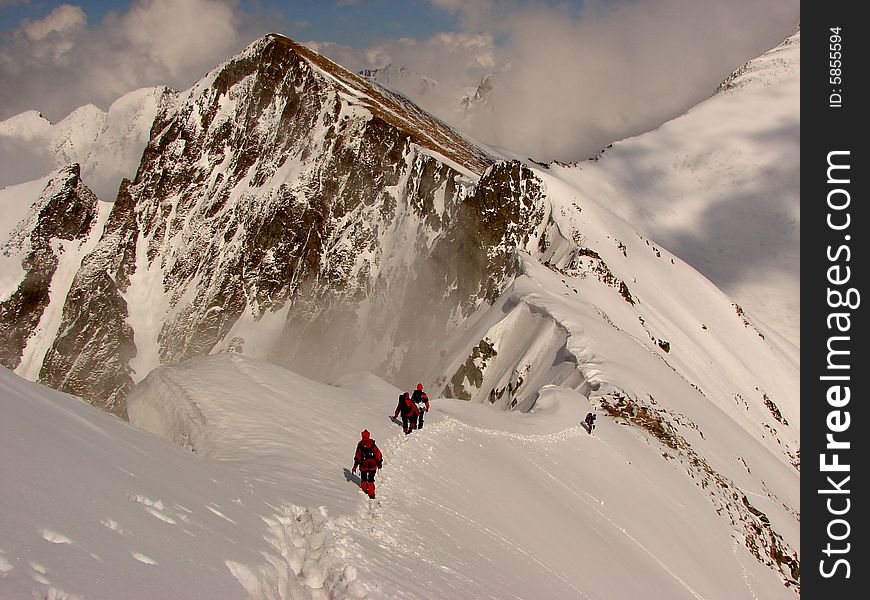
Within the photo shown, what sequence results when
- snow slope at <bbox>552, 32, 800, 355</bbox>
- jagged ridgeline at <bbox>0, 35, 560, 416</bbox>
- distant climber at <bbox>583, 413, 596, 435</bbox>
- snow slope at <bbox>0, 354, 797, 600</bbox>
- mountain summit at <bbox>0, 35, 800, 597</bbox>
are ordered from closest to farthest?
snow slope at <bbox>0, 354, 797, 600</bbox>
distant climber at <bbox>583, 413, 596, 435</bbox>
mountain summit at <bbox>0, 35, 800, 597</bbox>
jagged ridgeline at <bbox>0, 35, 560, 416</bbox>
snow slope at <bbox>552, 32, 800, 355</bbox>

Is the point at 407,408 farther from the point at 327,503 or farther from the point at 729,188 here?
the point at 729,188

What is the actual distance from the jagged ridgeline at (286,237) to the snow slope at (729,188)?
24.5 meters

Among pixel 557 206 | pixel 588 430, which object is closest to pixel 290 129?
pixel 557 206

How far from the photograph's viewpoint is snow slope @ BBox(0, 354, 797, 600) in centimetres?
803

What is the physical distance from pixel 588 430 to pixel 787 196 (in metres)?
80.5

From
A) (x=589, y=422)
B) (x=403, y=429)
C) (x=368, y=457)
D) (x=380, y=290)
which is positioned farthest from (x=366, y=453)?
(x=380, y=290)

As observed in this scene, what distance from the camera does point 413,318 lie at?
76.7 metres

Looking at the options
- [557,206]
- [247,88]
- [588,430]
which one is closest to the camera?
[588,430]

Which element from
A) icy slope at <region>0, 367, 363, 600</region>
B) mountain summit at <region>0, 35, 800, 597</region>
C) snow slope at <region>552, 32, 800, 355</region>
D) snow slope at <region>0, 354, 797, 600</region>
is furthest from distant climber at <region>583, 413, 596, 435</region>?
snow slope at <region>552, 32, 800, 355</region>

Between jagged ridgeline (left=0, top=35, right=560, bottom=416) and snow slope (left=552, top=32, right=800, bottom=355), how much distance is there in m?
24.5

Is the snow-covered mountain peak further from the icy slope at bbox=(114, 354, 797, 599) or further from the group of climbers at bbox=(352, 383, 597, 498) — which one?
the group of climbers at bbox=(352, 383, 597, 498)

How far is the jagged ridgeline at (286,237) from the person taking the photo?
2872 inches

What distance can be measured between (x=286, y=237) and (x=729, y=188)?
212 ft
